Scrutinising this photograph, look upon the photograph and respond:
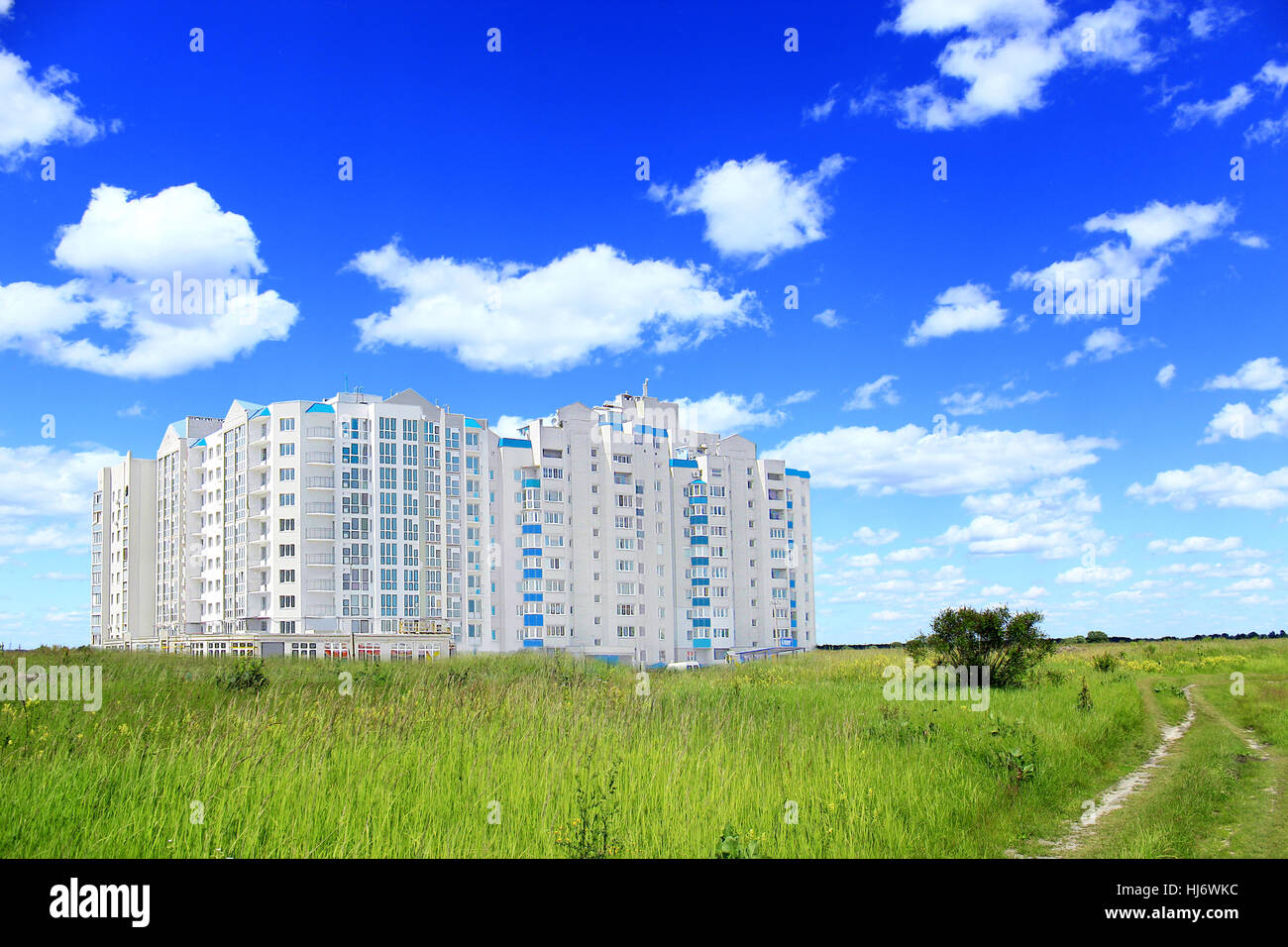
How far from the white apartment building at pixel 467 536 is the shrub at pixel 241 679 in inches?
1820

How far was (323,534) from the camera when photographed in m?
72.9

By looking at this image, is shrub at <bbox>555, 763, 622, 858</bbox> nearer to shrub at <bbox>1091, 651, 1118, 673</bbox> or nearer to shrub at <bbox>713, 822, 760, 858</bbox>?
shrub at <bbox>713, 822, 760, 858</bbox>

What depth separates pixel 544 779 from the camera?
403 inches

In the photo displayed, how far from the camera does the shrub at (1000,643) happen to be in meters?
29.8

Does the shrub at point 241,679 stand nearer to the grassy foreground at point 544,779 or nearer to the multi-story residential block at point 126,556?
the grassy foreground at point 544,779

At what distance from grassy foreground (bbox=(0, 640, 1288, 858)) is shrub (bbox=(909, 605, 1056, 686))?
431 inches

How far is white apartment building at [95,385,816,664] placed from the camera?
72875 mm

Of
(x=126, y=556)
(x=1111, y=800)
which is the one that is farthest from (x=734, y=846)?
(x=126, y=556)

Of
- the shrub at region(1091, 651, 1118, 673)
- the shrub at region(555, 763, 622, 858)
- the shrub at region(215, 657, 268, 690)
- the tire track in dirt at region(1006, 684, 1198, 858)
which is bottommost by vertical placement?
the shrub at region(1091, 651, 1118, 673)

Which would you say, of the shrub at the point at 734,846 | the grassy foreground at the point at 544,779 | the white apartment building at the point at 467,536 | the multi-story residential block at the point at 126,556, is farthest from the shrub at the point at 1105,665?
the multi-story residential block at the point at 126,556

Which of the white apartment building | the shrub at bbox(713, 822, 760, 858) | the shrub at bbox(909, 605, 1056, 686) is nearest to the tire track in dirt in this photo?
the shrub at bbox(713, 822, 760, 858)
